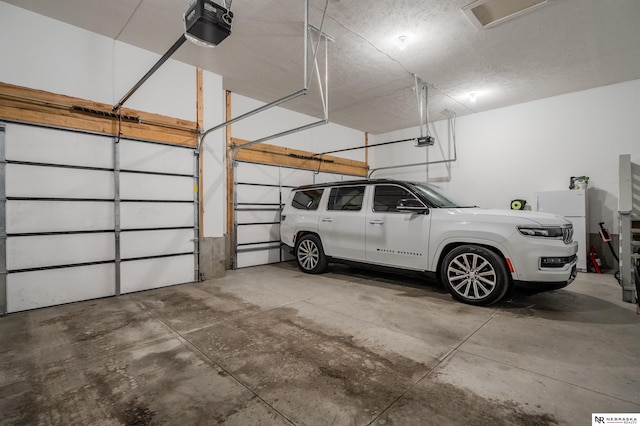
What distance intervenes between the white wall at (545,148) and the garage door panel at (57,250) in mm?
7773

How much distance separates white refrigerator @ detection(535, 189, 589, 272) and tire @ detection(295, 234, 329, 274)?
4.99 meters

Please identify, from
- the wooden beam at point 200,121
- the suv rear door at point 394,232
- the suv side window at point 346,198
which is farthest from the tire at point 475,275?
the wooden beam at point 200,121

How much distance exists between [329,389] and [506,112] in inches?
304

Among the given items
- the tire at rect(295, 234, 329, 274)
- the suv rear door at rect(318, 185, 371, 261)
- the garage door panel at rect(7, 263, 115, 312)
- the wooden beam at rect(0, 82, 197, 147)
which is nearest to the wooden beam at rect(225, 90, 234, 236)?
the wooden beam at rect(0, 82, 197, 147)

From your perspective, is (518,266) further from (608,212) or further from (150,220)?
(150,220)

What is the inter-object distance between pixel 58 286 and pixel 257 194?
3.65m

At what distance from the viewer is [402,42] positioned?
13.4 ft

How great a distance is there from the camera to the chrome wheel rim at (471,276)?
3412 mm

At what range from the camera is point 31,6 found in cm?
343

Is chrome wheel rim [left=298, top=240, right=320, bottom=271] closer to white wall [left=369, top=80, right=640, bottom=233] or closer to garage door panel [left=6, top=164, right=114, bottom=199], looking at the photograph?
garage door panel [left=6, top=164, right=114, bottom=199]

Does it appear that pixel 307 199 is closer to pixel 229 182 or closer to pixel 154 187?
pixel 229 182

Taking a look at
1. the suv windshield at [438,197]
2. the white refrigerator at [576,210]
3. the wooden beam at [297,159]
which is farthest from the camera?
the wooden beam at [297,159]

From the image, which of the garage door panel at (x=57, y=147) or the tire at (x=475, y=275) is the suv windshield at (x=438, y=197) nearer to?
the tire at (x=475, y=275)

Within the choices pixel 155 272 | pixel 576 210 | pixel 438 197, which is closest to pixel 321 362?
pixel 438 197
